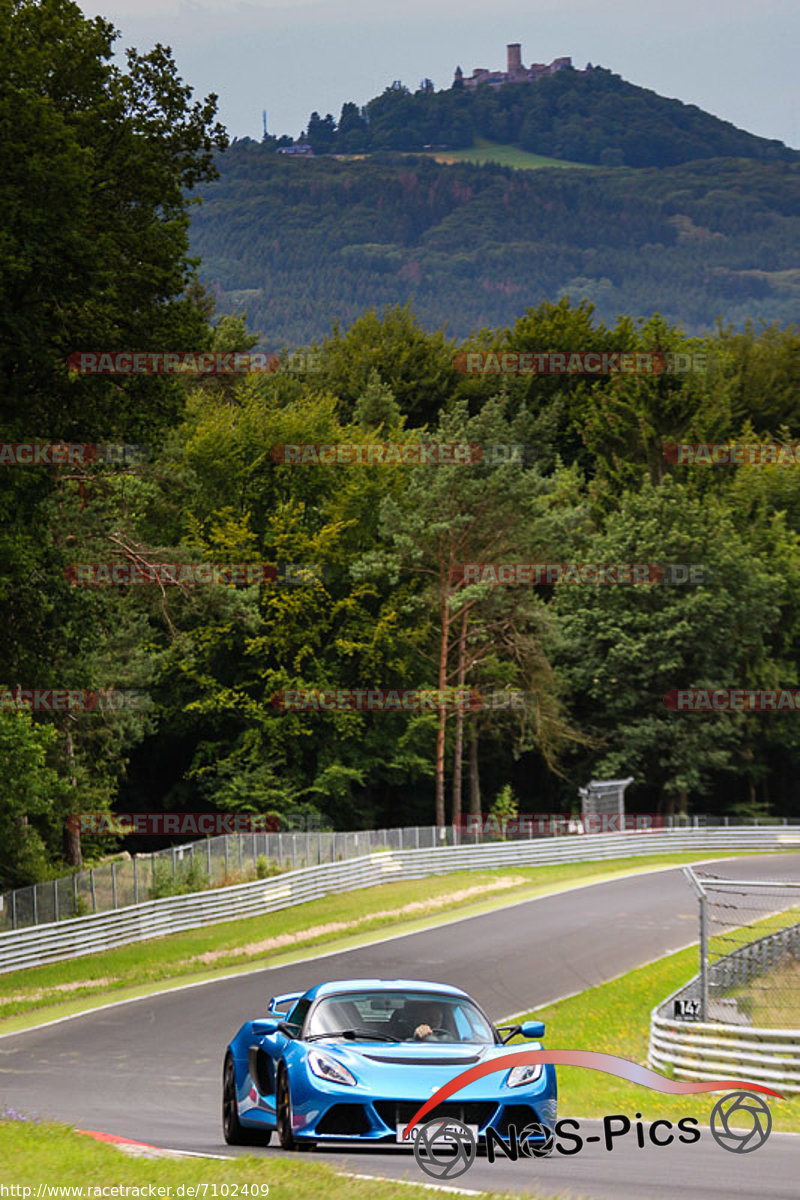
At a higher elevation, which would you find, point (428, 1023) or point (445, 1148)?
point (428, 1023)

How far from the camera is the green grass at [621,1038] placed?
15188 mm

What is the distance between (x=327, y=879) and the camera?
153 feet

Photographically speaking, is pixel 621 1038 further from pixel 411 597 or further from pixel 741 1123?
pixel 411 597

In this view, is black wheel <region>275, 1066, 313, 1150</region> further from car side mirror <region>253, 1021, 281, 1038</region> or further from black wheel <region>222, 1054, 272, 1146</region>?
black wheel <region>222, 1054, 272, 1146</region>

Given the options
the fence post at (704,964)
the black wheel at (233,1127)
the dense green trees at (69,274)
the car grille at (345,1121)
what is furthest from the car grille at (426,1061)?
the dense green trees at (69,274)

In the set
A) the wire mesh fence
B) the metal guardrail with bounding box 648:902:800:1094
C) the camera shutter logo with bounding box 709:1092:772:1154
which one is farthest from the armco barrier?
the camera shutter logo with bounding box 709:1092:772:1154

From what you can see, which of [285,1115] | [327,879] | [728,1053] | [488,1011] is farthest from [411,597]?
[285,1115]

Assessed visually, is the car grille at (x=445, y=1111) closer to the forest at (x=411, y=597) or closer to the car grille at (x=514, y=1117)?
the car grille at (x=514, y=1117)

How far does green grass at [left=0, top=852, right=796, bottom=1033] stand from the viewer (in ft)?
96.9

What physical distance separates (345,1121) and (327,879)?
37.2 metres

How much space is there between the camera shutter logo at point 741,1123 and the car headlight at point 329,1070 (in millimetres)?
2896

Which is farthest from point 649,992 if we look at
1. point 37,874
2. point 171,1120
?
point 37,874

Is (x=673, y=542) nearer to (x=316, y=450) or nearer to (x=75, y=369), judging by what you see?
(x=316, y=450)

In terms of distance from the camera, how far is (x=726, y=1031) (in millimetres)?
16906
